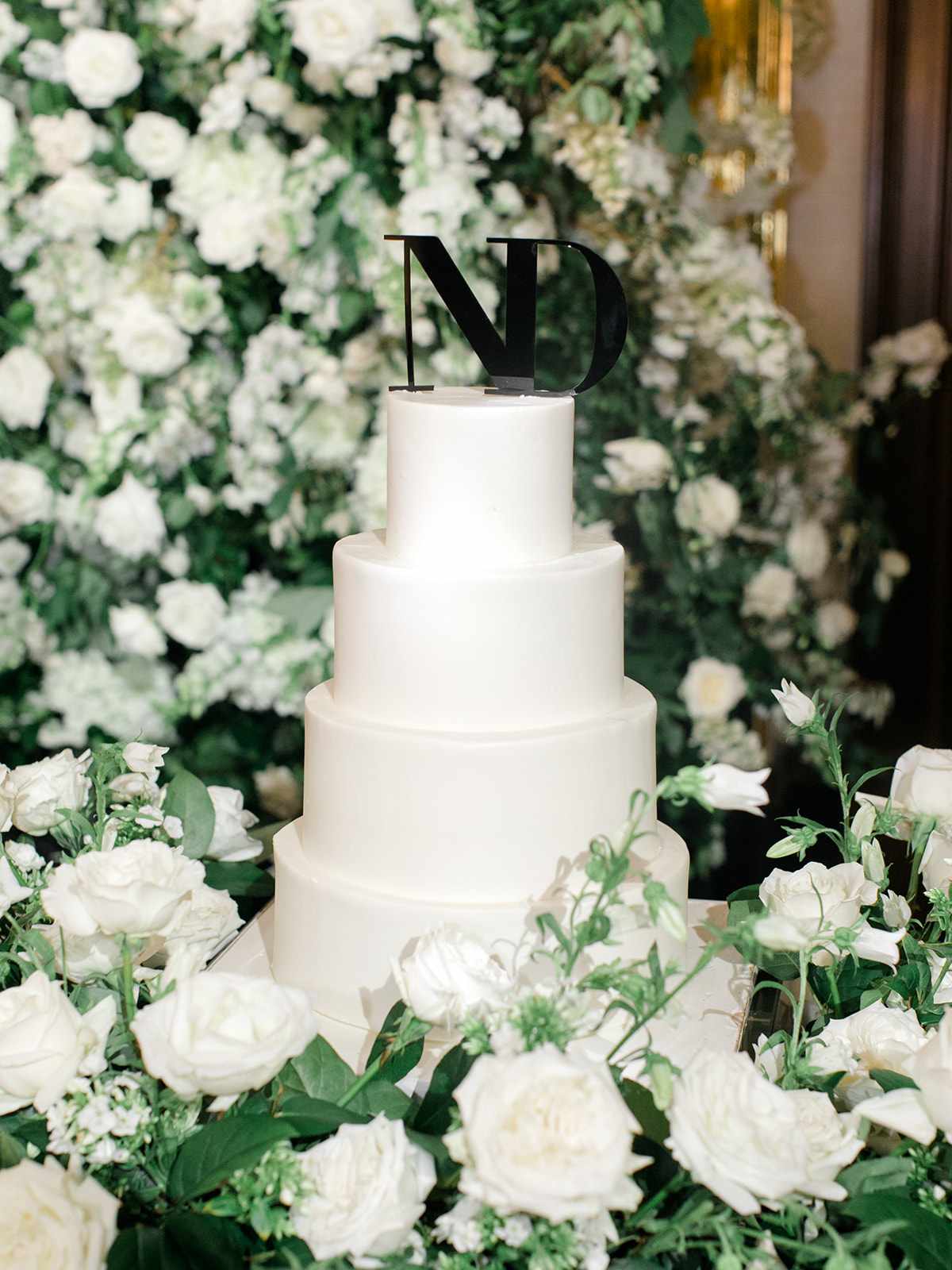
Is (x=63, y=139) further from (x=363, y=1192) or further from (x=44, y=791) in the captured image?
(x=363, y=1192)

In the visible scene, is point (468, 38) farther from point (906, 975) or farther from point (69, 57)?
point (906, 975)

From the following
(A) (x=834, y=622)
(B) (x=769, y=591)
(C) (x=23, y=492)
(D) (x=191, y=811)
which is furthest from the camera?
(A) (x=834, y=622)

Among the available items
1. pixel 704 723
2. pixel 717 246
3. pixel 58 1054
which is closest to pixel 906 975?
pixel 58 1054

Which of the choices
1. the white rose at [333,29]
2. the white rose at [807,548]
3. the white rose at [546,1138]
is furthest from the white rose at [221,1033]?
the white rose at [807,548]

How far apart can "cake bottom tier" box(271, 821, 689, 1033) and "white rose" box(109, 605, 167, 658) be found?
1083mm

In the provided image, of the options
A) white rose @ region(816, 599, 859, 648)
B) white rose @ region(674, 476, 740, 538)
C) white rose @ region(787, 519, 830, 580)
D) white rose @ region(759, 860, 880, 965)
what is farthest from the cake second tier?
white rose @ region(816, 599, 859, 648)

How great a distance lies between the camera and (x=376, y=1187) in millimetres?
685

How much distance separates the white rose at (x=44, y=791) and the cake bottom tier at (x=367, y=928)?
15 centimetres

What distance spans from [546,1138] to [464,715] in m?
0.35

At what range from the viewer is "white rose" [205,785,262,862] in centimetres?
125

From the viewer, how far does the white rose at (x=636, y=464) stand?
2.05 metres

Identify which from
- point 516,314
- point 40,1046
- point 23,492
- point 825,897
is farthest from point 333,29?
point 40,1046

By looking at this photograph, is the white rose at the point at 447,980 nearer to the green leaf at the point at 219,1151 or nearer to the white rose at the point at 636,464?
the green leaf at the point at 219,1151

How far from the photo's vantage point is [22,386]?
2.01m
